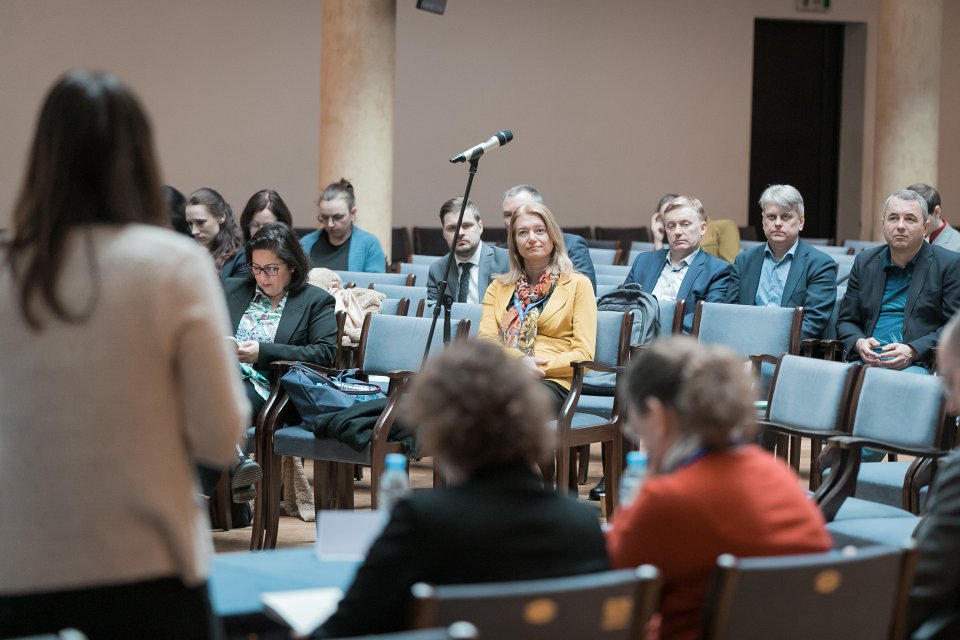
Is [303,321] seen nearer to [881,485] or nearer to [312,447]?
[312,447]

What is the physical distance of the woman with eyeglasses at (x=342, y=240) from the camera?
7.37m

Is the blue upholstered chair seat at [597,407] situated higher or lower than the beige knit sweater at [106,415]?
lower

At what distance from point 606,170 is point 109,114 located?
520 inches

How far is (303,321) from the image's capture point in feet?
16.9

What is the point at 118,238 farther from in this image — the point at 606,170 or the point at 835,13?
the point at 835,13

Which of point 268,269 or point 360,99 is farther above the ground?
point 360,99

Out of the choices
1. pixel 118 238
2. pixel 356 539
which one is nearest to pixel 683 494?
pixel 356 539

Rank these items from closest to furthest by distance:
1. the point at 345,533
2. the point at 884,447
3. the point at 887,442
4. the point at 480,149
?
1. the point at 345,533
2. the point at 884,447
3. the point at 887,442
4. the point at 480,149

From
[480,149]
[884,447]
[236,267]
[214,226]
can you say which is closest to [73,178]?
[884,447]

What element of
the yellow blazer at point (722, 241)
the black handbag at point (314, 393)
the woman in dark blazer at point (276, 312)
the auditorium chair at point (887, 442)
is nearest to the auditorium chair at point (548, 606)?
the auditorium chair at point (887, 442)

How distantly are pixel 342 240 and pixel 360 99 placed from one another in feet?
7.05

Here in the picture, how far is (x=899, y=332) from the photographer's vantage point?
18.8 feet

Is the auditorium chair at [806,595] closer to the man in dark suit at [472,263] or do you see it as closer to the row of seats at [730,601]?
the row of seats at [730,601]

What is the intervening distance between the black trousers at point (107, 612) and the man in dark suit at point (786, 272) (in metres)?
4.77
